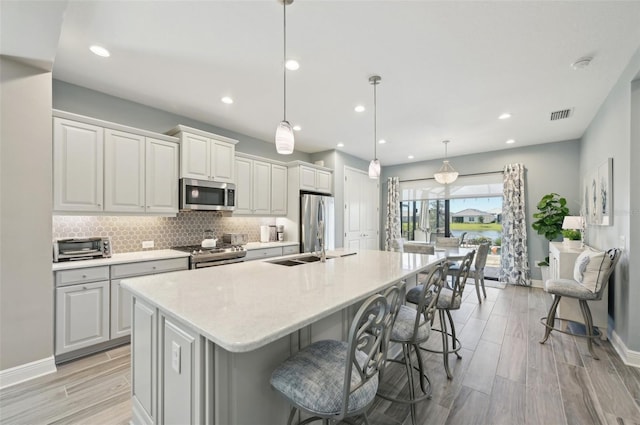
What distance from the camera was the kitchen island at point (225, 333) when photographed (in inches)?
42.4

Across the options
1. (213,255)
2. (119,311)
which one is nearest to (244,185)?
(213,255)

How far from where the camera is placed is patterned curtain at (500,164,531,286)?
523cm

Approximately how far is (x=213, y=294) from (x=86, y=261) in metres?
2.02

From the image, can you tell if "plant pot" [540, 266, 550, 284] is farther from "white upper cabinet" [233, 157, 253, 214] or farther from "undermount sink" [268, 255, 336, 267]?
"white upper cabinet" [233, 157, 253, 214]

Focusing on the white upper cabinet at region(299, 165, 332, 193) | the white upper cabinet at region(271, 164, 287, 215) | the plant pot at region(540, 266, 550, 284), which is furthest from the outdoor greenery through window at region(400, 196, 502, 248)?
the white upper cabinet at region(271, 164, 287, 215)

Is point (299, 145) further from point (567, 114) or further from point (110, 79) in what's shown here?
point (567, 114)

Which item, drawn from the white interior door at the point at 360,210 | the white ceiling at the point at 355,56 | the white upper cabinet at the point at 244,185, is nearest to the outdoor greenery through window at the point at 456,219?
the white interior door at the point at 360,210

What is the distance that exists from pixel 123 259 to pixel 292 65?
2604 mm

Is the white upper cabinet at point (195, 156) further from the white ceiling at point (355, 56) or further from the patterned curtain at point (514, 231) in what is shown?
the patterned curtain at point (514, 231)

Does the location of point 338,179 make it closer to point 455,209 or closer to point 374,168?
point 374,168

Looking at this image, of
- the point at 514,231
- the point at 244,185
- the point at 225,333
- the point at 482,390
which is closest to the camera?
the point at 225,333

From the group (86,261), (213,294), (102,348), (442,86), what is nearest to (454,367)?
(213,294)

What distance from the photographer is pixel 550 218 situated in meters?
4.62

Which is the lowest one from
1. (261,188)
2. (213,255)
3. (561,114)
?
(213,255)
